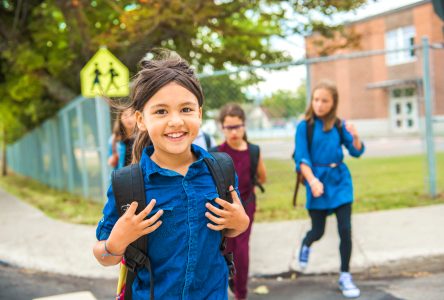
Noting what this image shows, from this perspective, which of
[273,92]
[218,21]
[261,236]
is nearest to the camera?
[261,236]

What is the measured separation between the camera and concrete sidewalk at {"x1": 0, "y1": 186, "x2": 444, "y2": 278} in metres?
5.23

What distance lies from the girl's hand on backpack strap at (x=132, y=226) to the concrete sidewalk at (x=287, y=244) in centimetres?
333

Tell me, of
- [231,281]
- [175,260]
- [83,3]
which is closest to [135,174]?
[175,260]

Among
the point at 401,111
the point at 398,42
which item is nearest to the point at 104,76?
the point at 401,111

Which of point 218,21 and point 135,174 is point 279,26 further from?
point 135,174

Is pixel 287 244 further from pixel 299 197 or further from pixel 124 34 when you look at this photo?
pixel 124 34

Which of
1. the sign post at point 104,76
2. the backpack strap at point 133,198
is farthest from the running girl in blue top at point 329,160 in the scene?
the sign post at point 104,76

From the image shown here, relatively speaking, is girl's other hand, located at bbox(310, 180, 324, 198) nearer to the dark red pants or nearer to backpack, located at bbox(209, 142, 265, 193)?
backpack, located at bbox(209, 142, 265, 193)

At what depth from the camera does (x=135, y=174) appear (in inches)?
82.2

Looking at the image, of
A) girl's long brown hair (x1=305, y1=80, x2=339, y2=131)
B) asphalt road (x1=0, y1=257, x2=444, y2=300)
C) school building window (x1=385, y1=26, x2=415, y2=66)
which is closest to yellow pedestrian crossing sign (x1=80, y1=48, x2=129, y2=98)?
asphalt road (x1=0, y1=257, x2=444, y2=300)

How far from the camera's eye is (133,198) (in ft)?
6.68

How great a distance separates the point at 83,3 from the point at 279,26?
15.2ft

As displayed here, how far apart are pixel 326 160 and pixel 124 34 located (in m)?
7.20

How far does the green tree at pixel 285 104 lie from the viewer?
759 cm
